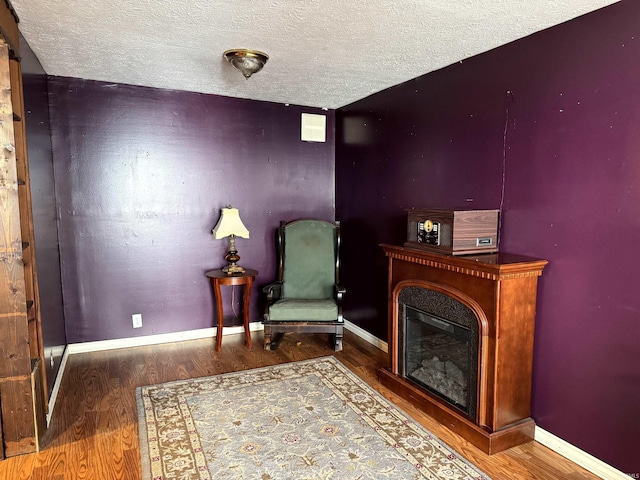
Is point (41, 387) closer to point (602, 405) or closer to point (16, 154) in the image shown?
point (16, 154)

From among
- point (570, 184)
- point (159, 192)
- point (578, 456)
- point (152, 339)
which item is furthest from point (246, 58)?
point (578, 456)

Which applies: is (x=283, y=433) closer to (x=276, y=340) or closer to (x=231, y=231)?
(x=276, y=340)

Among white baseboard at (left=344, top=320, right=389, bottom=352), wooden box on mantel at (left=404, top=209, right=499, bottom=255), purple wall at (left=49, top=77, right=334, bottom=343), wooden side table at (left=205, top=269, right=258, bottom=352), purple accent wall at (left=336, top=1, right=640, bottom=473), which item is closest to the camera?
purple accent wall at (left=336, top=1, right=640, bottom=473)

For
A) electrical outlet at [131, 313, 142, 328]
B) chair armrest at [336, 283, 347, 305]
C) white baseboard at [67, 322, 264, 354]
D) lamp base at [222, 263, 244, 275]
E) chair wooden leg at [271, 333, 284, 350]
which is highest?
lamp base at [222, 263, 244, 275]

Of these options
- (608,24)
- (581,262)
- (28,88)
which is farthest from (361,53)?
(28,88)

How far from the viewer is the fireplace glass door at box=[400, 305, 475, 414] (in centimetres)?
249

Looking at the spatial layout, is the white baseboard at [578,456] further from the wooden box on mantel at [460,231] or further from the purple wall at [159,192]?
the purple wall at [159,192]

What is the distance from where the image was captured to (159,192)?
3.82m

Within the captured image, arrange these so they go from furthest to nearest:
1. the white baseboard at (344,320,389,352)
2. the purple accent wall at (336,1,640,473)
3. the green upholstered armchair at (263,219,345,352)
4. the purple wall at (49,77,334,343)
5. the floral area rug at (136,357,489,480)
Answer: the green upholstered armchair at (263,219,345,352) < the white baseboard at (344,320,389,352) < the purple wall at (49,77,334,343) < the floral area rug at (136,357,489,480) < the purple accent wall at (336,1,640,473)

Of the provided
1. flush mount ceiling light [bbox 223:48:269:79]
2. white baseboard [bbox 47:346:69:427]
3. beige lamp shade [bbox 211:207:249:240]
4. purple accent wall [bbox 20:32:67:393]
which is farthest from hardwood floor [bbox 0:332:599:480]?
flush mount ceiling light [bbox 223:48:269:79]

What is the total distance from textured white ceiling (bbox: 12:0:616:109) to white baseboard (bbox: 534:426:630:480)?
2.20 meters

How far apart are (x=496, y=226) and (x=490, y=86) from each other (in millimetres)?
871

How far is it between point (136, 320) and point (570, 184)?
3519mm

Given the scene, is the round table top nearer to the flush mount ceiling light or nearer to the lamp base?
the lamp base
